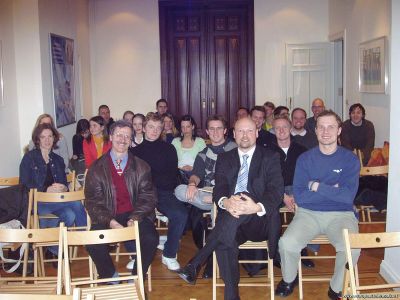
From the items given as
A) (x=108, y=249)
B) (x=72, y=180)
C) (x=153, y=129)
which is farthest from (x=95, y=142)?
(x=108, y=249)

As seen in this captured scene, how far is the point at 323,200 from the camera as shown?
12.7 ft

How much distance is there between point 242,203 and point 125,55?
7.03 metres

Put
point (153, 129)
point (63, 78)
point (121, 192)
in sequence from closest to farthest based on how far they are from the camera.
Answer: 1. point (121, 192)
2. point (153, 129)
3. point (63, 78)

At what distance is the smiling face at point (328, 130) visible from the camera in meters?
3.89

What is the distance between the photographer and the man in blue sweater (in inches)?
145

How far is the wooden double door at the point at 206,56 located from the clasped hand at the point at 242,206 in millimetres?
6528

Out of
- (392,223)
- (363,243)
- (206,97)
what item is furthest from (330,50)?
(363,243)

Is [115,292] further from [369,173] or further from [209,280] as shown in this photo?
[369,173]

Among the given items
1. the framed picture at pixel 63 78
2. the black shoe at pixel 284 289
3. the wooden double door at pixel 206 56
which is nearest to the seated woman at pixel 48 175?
the black shoe at pixel 284 289

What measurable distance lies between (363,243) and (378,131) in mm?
4638

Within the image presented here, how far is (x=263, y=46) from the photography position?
9820 mm

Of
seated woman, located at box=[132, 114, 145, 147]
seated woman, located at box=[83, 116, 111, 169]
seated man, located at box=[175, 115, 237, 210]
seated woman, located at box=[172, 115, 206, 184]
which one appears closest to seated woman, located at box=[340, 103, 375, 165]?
seated woman, located at box=[172, 115, 206, 184]

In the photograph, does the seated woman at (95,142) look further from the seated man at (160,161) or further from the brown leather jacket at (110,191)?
the brown leather jacket at (110,191)

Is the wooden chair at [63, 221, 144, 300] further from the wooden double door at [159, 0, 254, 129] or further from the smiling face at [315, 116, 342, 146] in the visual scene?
the wooden double door at [159, 0, 254, 129]
